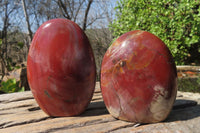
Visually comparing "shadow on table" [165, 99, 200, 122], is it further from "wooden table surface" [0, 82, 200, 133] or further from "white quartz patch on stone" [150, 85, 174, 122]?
"white quartz patch on stone" [150, 85, 174, 122]

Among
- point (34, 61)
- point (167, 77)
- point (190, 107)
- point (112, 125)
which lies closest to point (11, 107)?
point (34, 61)

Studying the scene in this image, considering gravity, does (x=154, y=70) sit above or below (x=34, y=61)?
below

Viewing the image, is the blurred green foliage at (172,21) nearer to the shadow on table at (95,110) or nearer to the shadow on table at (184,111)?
the shadow on table at (184,111)

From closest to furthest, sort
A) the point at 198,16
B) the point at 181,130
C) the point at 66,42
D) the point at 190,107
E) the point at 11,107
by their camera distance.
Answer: the point at 181,130
the point at 66,42
the point at 190,107
the point at 11,107
the point at 198,16

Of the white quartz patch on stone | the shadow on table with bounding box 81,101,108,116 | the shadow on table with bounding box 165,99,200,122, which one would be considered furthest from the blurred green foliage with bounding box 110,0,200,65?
the white quartz patch on stone

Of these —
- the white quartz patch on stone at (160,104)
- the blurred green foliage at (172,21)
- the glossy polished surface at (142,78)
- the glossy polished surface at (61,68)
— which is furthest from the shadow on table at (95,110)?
the blurred green foliage at (172,21)

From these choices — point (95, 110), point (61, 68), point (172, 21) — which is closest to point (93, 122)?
point (95, 110)

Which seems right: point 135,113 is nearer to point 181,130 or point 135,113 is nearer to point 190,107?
point 181,130
